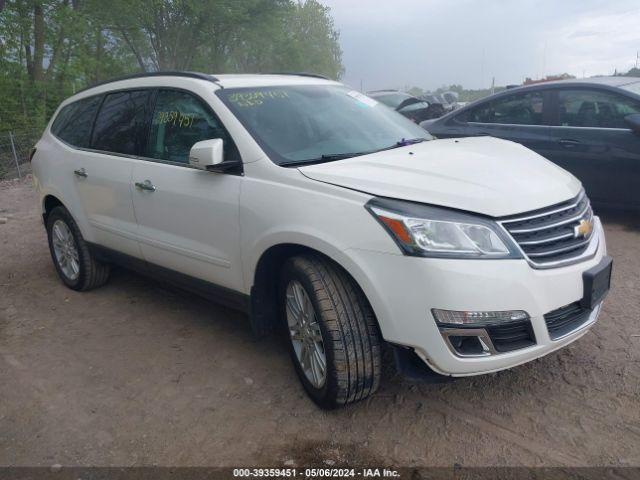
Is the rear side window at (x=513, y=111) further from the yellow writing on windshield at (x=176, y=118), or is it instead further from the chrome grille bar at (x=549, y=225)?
the yellow writing on windshield at (x=176, y=118)

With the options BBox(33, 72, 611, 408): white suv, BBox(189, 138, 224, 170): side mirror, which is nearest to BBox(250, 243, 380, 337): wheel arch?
BBox(33, 72, 611, 408): white suv

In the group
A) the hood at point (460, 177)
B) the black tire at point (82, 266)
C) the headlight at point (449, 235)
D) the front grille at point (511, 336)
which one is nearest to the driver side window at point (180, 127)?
the hood at point (460, 177)

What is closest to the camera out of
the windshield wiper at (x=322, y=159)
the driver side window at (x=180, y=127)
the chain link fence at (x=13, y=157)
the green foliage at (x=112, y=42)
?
the windshield wiper at (x=322, y=159)

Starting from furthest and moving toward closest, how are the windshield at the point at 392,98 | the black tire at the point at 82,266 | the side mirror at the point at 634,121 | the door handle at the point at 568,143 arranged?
the windshield at the point at 392,98
the door handle at the point at 568,143
the side mirror at the point at 634,121
the black tire at the point at 82,266

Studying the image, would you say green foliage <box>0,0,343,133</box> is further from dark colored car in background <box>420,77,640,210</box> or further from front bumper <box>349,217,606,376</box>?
front bumper <box>349,217,606,376</box>

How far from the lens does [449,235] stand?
2488 mm

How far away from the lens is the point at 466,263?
2436 mm

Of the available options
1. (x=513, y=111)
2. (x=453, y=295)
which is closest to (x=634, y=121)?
(x=513, y=111)

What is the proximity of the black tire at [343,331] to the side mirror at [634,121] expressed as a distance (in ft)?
12.7

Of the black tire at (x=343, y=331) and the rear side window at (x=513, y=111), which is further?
the rear side window at (x=513, y=111)

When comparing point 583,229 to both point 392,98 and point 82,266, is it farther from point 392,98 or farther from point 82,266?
point 392,98

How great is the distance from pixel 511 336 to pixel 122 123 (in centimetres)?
319

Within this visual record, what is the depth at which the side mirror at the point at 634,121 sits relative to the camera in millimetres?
5219

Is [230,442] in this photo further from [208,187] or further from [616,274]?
[616,274]
